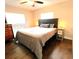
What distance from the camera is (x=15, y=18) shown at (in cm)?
582

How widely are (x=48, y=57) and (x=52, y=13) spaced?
3.77 metres

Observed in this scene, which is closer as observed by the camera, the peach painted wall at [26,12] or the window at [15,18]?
the window at [15,18]

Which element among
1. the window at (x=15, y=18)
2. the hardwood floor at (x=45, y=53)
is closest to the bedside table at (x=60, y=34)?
the hardwood floor at (x=45, y=53)

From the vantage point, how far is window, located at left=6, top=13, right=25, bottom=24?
5.39 meters

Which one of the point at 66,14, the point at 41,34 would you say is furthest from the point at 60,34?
the point at 41,34

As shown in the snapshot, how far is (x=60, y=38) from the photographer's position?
489cm

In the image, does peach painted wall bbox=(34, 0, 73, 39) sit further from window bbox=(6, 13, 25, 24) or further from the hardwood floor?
window bbox=(6, 13, 25, 24)

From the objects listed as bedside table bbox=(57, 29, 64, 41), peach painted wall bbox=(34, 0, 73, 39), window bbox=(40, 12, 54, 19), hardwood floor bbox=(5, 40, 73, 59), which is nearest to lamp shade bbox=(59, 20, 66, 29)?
peach painted wall bbox=(34, 0, 73, 39)

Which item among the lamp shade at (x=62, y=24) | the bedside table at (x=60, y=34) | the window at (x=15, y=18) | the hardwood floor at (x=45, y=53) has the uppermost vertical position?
the window at (x=15, y=18)

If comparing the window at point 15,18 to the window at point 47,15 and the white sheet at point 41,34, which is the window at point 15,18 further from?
the white sheet at point 41,34

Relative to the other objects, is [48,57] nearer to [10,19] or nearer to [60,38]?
[60,38]

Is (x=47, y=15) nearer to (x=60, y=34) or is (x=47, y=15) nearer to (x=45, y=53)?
(x=60, y=34)

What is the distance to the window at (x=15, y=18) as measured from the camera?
539 centimetres
